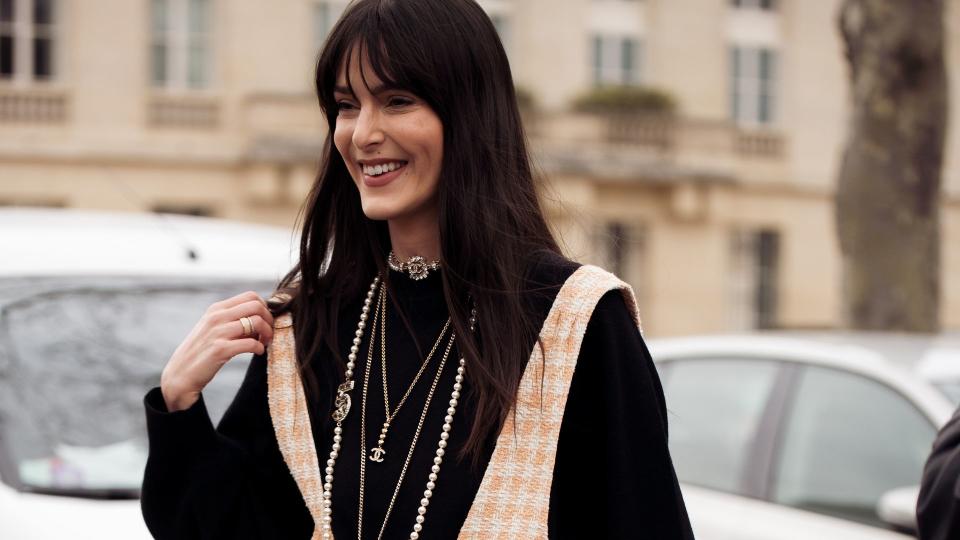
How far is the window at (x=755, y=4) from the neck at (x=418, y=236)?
75.1 feet

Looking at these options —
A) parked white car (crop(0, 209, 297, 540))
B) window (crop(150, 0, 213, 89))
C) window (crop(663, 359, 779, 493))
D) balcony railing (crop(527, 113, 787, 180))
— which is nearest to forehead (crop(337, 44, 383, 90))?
parked white car (crop(0, 209, 297, 540))

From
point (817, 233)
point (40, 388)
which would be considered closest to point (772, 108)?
point (817, 233)

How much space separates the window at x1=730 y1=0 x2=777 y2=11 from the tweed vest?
23.1 m

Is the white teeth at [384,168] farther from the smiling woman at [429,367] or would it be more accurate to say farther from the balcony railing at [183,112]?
the balcony railing at [183,112]

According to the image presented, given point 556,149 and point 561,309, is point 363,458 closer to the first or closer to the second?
point 561,309

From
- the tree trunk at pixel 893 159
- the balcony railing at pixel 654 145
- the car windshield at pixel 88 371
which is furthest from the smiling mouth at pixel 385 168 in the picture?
the balcony railing at pixel 654 145

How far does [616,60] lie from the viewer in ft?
77.2

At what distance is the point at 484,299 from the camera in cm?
210

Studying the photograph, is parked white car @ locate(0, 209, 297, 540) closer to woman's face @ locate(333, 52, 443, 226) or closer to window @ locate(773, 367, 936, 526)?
woman's face @ locate(333, 52, 443, 226)

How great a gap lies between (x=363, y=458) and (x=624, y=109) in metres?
21.2

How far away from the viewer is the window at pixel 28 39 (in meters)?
19.7

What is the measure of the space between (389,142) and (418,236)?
0.18 meters

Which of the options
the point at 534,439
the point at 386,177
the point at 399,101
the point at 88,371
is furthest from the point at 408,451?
the point at 88,371

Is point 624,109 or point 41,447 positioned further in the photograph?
point 624,109
